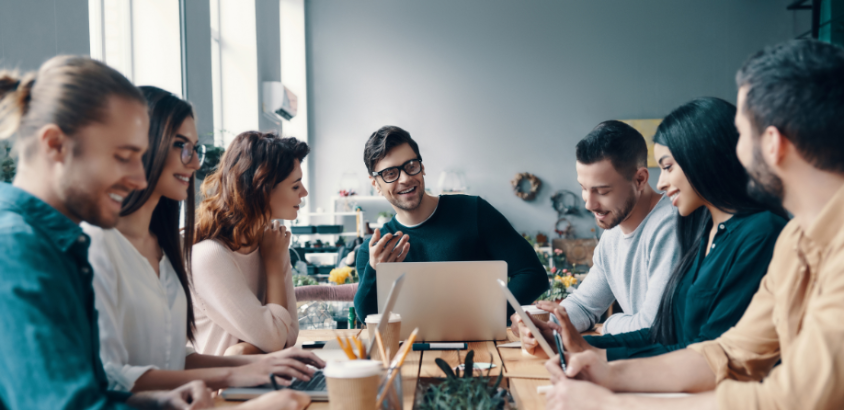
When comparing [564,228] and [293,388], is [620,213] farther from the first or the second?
[564,228]

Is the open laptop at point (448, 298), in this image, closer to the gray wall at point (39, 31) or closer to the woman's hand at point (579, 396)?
the woman's hand at point (579, 396)

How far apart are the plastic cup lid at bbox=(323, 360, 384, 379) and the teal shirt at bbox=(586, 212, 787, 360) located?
66 cm

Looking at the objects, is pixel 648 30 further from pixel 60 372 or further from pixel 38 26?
pixel 60 372

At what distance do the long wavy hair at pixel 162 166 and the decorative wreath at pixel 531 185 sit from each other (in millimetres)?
5899

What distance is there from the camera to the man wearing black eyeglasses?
213cm

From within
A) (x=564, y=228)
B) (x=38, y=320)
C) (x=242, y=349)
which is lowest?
(x=564, y=228)

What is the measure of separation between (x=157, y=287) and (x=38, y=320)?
1.73ft

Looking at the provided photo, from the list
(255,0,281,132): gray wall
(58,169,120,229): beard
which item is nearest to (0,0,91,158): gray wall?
(58,169,120,229): beard

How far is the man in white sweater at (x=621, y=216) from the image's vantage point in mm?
1784

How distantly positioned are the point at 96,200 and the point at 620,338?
1.31m

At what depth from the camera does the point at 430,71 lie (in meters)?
7.12

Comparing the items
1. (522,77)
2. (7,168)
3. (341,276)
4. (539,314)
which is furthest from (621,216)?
(522,77)

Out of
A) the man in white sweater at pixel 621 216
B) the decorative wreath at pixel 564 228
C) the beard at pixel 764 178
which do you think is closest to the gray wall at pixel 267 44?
the decorative wreath at pixel 564 228

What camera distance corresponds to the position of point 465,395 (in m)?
0.94
